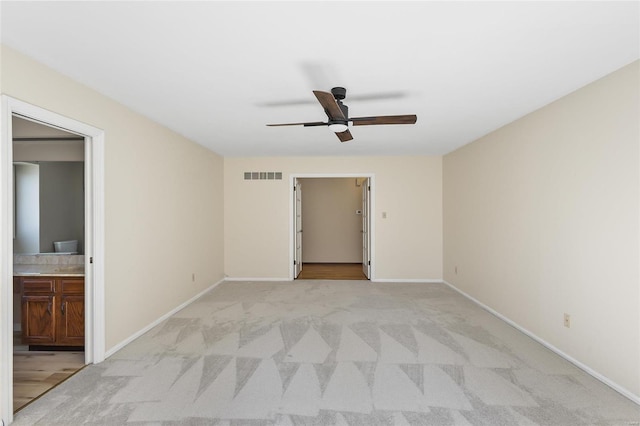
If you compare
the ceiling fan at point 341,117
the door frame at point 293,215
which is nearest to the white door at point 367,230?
the door frame at point 293,215

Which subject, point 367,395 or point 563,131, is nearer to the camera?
point 367,395

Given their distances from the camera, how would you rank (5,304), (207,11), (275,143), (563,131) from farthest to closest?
(275,143), (563,131), (5,304), (207,11)

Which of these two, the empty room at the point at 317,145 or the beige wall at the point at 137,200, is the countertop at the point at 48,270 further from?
the beige wall at the point at 137,200

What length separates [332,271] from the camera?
7438 mm

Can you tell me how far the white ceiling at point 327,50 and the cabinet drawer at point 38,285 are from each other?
1.85m

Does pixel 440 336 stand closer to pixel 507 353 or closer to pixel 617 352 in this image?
pixel 507 353

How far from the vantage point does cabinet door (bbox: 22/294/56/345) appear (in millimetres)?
3072

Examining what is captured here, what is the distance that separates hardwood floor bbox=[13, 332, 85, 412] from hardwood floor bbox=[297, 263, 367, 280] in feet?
13.5

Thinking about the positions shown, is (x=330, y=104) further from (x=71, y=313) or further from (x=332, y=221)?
(x=332, y=221)

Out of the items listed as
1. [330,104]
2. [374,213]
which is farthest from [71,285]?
[374,213]

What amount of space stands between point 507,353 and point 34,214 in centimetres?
536

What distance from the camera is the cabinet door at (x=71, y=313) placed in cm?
306

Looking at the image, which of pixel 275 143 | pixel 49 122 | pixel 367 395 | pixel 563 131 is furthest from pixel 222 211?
pixel 563 131

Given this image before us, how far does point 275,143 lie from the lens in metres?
5.06
